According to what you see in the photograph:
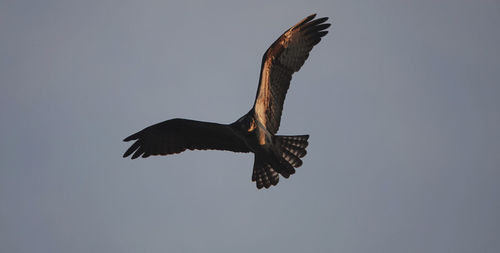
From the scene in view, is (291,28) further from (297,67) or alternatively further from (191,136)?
(191,136)

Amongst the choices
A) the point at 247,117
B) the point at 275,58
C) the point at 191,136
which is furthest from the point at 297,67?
the point at 191,136

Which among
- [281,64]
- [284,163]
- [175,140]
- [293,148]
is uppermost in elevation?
[281,64]

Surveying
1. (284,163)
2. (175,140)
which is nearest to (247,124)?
(284,163)

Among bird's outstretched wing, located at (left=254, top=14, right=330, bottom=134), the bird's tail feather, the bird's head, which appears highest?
bird's outstretched wing, located at (left=254, top=14, right=330, bottom=134)

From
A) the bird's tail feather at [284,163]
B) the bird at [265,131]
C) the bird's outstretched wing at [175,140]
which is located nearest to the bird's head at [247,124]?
the bird at [265,131]

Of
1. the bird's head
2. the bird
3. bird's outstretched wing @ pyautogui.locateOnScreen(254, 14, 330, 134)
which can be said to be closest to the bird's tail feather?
the bird

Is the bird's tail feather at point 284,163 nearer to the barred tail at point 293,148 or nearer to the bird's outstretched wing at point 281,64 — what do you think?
the barred tail at point 293,148

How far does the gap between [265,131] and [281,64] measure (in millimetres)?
1297

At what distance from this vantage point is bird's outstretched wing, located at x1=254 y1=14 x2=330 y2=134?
43.3 ft

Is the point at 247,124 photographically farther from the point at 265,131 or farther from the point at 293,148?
the point at 293,148

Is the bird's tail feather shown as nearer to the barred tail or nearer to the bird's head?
the barred tail

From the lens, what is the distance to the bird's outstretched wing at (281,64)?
520 inches

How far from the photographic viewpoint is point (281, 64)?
13414 millimetres

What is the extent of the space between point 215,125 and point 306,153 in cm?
208
